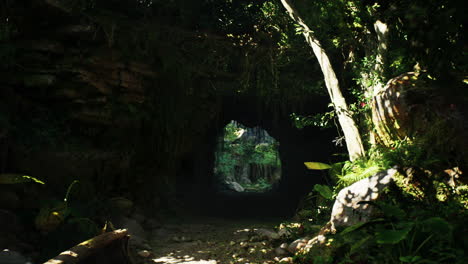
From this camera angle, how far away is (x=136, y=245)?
6.37 metres

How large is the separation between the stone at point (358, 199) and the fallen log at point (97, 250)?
3.29m

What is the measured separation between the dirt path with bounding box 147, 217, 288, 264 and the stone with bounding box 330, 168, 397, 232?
1.35 meters

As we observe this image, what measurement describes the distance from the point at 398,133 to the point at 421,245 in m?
3.08

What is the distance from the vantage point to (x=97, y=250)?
14.5ft

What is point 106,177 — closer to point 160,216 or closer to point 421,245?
point 160,216

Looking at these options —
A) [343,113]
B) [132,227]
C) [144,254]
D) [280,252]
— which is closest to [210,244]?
[144,254]

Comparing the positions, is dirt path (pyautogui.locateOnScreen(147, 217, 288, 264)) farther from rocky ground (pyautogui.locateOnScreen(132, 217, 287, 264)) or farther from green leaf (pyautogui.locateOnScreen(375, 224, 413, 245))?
green leaf (pyautogui.locateOnScreen(375, 224, 413, 245))

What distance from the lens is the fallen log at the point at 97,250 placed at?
3.93 metres

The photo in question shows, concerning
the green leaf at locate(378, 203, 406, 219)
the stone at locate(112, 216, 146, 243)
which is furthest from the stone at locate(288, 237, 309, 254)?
the stone at locate(112, 216, 146, 243)

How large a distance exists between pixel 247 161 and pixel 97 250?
1048 inches

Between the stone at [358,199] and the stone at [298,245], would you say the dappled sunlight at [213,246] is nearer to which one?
the stone at [298,245]

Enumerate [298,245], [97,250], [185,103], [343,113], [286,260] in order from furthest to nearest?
[185,103], [343,113], [298,245], [286,260], [97,250]

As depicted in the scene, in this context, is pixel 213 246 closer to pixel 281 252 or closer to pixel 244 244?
pixel 244 244

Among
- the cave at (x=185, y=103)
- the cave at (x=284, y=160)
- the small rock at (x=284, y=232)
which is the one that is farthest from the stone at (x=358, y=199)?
the cave at (x=284, y=160)
